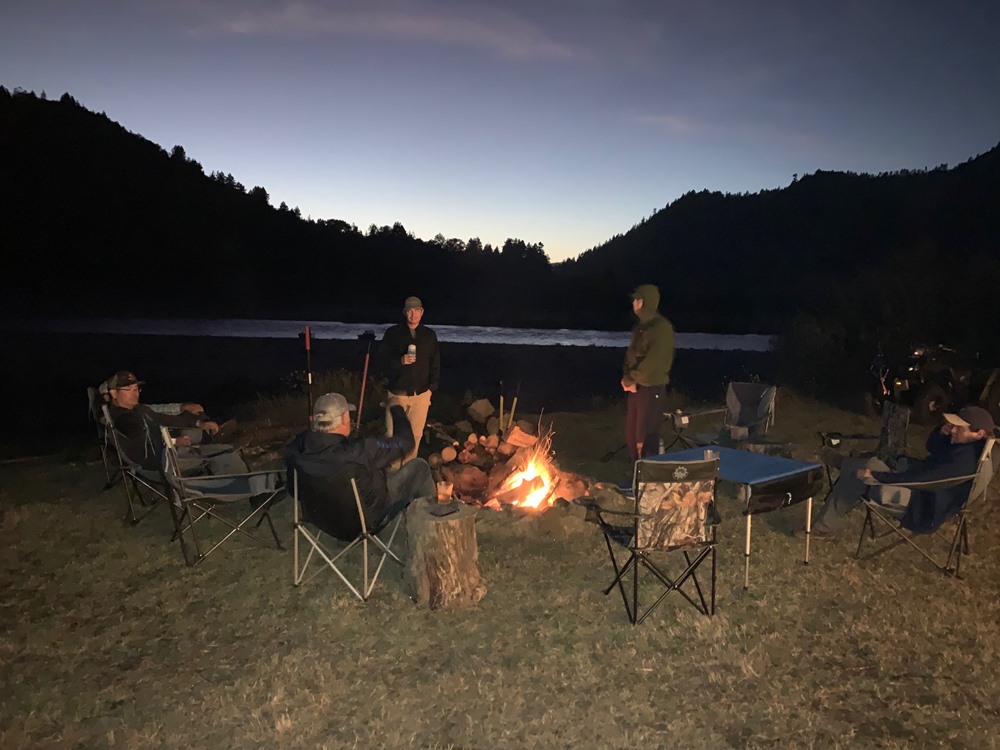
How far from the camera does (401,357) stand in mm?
5582

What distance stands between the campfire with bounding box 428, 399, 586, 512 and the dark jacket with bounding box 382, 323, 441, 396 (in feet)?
2.21

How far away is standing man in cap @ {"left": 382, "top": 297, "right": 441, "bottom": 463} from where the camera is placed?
5.57 m

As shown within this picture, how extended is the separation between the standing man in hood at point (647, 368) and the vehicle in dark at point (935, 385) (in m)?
4.79

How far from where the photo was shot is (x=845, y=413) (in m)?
9.85

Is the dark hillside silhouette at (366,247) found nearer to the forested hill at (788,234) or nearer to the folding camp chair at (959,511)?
the forested hill at (788,234)

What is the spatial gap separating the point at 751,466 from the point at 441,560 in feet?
6.65

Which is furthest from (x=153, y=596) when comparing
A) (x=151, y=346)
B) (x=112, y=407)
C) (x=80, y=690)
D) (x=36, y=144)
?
(x=36, y=144)

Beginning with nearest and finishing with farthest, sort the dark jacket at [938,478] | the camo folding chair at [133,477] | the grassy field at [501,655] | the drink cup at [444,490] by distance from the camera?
the grassy field at [501,655] → the dark jacket at [938,478] → the camo folding chair at [133,477] → the drink cup at [444,490]

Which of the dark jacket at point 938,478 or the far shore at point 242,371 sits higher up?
the dark jacket at point 938,478

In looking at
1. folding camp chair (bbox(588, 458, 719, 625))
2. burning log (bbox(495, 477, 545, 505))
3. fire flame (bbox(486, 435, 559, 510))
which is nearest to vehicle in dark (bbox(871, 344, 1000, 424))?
fire flame (bbox(486, 435, 559, 510))

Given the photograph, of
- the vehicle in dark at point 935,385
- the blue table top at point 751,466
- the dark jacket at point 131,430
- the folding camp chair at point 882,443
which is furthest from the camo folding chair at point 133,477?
the vehicle in dark at point 935,385

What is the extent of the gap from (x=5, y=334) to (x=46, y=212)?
49.7 metres

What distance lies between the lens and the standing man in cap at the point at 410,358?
5566mm

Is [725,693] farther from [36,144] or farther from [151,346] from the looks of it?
[36,144]
